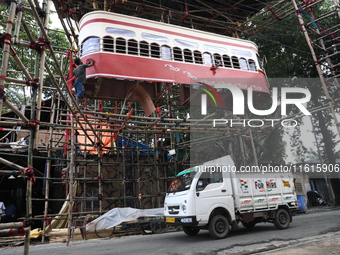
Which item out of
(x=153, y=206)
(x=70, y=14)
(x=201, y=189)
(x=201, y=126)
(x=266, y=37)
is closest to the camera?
(x=201, y=189)

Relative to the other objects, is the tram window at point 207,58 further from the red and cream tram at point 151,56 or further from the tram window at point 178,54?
the tram window at point 178,54

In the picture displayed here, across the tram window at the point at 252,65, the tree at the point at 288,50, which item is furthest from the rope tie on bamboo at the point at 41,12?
the tree at the point at 288,50

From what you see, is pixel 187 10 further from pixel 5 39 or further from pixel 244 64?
pixel 5 39

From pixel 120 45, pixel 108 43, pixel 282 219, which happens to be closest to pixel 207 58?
pixel 120 45

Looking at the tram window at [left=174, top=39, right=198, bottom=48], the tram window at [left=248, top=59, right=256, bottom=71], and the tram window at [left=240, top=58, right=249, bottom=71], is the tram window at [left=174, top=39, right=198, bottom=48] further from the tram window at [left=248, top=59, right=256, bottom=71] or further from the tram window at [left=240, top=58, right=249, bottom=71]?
the tram window at [left=248, top=59, right=256, bottom=71]

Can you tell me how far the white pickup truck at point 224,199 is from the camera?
27.7 ft

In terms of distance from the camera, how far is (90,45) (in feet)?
28.5

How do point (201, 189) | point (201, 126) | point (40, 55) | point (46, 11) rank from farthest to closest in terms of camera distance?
point (201, 126), point (201, 189), point (46, 11), point (40, 55)

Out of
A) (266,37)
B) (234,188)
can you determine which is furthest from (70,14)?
(266,37)

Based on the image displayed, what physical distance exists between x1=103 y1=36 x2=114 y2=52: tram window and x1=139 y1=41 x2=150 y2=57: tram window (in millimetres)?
1003

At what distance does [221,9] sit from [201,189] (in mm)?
9856

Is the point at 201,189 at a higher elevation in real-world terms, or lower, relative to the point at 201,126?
lower

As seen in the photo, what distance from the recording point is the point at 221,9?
1387 cm

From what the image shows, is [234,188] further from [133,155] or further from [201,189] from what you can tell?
[133,155]
